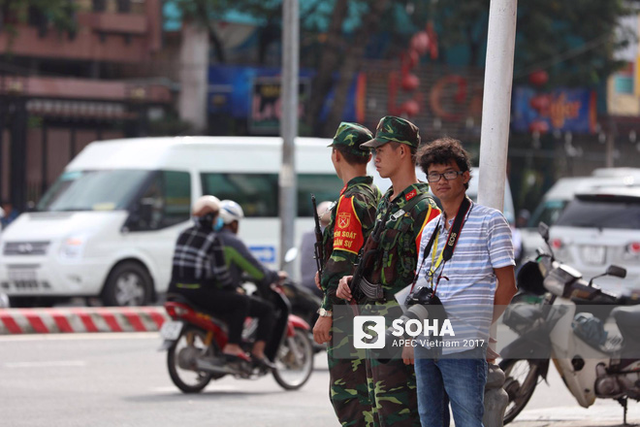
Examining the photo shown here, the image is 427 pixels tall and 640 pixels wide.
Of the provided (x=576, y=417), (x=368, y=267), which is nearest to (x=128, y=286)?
(x=576, y=417)

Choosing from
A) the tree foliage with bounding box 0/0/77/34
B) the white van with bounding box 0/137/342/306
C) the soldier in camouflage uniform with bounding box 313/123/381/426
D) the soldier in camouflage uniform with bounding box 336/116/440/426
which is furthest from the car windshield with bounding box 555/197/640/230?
the tree foliage with bounding box 0/0/77/34

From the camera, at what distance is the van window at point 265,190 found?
18.0 metres

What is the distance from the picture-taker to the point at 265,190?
1855 cm

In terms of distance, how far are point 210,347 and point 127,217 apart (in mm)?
6968

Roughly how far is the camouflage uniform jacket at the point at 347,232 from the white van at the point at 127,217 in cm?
1090

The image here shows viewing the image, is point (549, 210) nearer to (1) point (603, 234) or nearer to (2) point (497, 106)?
(1) point (603, 234)

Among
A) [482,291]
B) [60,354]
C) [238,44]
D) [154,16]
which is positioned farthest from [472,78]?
[482,291]

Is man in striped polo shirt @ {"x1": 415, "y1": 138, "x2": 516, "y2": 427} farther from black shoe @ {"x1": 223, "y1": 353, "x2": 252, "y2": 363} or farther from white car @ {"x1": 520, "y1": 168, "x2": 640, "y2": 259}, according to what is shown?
white car @ {"x1": 520, "y1": 168, "x2": 640, "y2": 259}

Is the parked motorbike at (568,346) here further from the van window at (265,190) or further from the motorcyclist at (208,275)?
the van window at (265,190)

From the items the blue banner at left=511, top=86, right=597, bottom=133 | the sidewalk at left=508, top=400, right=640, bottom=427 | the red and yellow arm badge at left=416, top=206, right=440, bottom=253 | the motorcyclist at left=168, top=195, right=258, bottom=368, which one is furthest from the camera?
the blue banner at left=511, top=86, right=597, bottom=133

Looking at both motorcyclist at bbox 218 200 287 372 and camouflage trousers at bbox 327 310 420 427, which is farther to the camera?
motorcyclist at bbox 218 200 287 372

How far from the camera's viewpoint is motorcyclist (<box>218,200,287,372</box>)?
9.95 metres

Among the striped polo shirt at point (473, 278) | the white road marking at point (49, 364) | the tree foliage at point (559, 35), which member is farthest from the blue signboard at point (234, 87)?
the striped polo shirt at point (473, 278)

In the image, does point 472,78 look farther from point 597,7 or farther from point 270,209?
point 270,209
